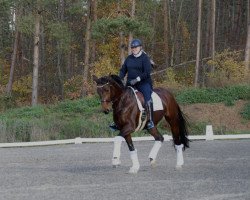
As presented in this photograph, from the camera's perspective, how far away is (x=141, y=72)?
11664 mm

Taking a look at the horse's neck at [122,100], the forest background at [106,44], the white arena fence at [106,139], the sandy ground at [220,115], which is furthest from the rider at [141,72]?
the forest background at [106,44]

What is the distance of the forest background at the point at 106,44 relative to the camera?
115 feet

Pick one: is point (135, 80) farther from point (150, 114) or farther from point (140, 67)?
point (150, 114)

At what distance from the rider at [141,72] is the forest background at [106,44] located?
21435 millimetres

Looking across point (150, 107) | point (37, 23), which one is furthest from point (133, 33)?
point (150, 107)

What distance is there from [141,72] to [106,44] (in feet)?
115

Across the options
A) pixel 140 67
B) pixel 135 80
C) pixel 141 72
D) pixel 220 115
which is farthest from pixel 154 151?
pixel 220 115

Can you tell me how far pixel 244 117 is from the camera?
28.8 m

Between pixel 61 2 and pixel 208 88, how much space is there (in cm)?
2329

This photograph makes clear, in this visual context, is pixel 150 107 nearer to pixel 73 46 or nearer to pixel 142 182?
pixel 142 182

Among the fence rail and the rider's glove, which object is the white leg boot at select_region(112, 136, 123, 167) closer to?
the rider's glove

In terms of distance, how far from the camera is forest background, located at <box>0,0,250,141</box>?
115 ft

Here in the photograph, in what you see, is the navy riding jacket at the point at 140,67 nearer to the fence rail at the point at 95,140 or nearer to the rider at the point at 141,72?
the rider at the point at 141,72

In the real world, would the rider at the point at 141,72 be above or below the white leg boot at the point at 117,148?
above
